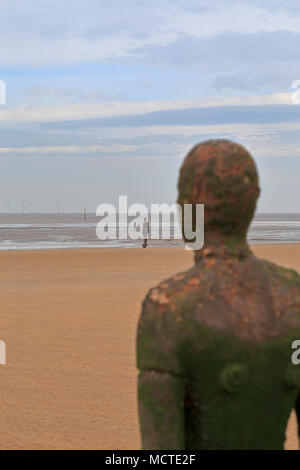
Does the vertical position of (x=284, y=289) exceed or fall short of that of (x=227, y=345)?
it exceeds it

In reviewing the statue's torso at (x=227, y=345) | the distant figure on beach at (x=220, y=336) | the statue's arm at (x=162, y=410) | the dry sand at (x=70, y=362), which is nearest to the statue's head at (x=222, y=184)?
the distant figure on beach at (x=220, y=336)

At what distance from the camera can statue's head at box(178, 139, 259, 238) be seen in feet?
8.13

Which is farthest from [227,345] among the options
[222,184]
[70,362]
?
[70,362]

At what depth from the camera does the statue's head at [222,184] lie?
2.48 meters

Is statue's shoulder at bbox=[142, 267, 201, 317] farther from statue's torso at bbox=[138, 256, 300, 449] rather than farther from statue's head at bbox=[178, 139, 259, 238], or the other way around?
statue's head at bbox=[178, 139, 259, 238]

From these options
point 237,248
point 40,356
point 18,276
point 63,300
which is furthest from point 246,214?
point 18,276

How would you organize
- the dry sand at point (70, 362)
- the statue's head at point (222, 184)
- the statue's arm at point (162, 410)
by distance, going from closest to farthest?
the statue's arm at point (162, 410) → the statue's head at point (222, 184) → the dry sand at point (70, 362)

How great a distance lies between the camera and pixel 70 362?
33.9 ft

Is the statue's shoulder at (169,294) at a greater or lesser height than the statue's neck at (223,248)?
lesser

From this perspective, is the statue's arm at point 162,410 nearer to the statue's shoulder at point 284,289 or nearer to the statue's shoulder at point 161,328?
the statue's shoulder at point 161,328

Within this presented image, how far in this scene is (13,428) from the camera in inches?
297

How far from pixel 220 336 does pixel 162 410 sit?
337mm

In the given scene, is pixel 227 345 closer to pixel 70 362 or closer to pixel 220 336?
pixel 220 336

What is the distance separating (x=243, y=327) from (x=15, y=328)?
36.9 feet
